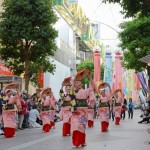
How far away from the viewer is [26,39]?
2708cm

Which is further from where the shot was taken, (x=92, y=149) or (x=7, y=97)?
(x=7, y=97)

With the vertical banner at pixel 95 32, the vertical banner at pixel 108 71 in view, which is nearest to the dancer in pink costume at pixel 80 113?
the vertical banner at pixel 108 71

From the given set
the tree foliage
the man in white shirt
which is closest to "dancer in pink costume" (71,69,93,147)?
the man in white shirt

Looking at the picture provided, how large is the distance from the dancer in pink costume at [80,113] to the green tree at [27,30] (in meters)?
14.8

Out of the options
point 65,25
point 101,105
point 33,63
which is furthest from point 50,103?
point 65,25

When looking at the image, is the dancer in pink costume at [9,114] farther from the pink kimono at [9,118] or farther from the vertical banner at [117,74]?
the vertical banner at [117,74]

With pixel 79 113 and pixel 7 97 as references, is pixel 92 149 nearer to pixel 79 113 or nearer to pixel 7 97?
pixel 79 113

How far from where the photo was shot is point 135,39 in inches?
1201

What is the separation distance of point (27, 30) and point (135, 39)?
A: 8018 millimetres

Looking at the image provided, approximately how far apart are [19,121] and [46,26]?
820 cm

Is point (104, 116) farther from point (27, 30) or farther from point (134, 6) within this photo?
point (27, 30)

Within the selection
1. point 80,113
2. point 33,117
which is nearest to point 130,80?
point 33,117

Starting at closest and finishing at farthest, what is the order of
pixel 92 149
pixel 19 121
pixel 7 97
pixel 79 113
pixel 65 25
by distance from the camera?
pixel 92 149
pixel 79 113
pixel 7 97
pixel 19 121
pixel 65 25

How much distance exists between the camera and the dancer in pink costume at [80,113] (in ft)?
40.0
